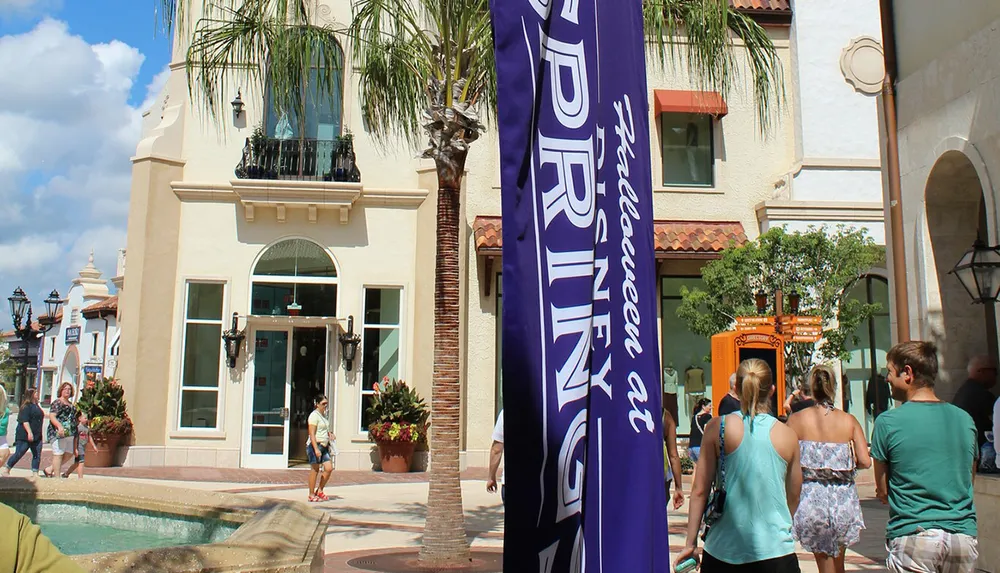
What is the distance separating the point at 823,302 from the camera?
601 inches

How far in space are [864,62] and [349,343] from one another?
12337 millimetres

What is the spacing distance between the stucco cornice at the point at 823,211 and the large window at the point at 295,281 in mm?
10052

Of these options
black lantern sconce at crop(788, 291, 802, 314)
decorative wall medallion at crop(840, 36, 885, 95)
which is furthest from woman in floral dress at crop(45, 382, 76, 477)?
decorative wall medallion at crop(840, 36, 885, 95)

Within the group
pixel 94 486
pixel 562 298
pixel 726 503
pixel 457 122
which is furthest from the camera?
pixel 457 122

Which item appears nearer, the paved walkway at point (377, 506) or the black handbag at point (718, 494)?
the black handbag at point (718, 494)

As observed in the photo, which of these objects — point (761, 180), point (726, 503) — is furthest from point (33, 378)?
point (726, 503)

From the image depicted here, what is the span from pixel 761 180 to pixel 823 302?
546 cm

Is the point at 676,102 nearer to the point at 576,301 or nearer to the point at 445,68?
the point at 445,68

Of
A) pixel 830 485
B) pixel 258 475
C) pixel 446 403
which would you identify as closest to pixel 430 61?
pixel 446 403

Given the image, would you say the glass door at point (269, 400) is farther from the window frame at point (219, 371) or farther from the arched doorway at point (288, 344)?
the window frame at point (219, 371)

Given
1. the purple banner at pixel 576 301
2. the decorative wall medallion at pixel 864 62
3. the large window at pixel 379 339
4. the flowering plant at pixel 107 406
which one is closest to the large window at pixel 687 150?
the decorative wall medallion at pixel 864 62

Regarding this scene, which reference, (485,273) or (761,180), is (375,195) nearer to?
(485,273)

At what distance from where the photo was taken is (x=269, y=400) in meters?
→ 19.1

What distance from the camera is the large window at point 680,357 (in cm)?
1942
